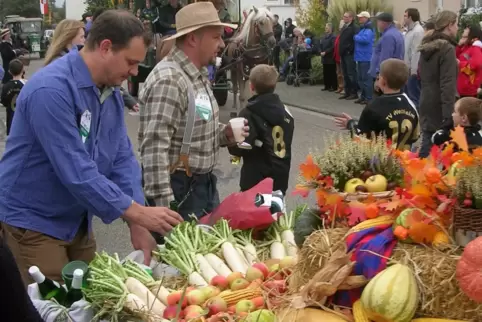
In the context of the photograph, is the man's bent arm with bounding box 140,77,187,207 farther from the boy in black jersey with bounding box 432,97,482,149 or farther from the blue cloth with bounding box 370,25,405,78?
the blue cloth with bounding box 370,25,405,78

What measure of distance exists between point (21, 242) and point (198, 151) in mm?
1106

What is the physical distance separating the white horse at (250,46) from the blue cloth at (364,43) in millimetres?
2484

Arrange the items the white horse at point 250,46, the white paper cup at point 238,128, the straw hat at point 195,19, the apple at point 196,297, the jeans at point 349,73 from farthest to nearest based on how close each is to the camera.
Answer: the jeans at point 349,73
the white horse at point 250,46
the white paper cup at point 238,128
the straw hat at point 195,19
the apple at point 196,297

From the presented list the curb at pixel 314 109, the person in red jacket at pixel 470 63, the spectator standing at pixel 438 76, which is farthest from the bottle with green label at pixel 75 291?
the curb at pixel 314 109

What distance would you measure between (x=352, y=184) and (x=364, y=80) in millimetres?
12750

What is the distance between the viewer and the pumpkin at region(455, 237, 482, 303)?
81.2 inches

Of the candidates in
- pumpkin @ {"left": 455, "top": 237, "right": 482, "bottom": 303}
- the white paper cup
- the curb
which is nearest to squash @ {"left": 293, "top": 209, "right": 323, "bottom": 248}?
pumpkin @ {"left": 455, "top": 237, "right": 482, "bottom": 303}

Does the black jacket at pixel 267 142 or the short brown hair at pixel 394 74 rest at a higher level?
the short brown hair at pixel 394 74

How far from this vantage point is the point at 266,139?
5551 millimetres

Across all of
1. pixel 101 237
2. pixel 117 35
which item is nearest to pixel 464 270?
pixel 117 35

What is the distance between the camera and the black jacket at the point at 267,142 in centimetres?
556

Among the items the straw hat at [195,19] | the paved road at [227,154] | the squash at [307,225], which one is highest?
the straw hat at [195,19]

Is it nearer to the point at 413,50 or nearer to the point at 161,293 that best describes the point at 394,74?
the point at 161,293

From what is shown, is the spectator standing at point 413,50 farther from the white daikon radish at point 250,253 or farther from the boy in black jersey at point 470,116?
the white daikon radish at point 250,253
